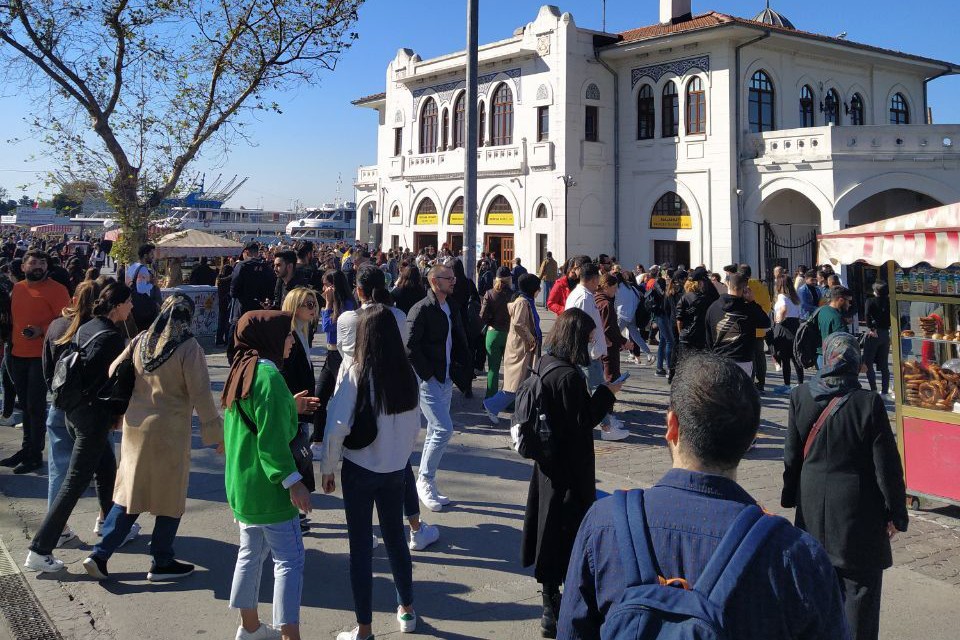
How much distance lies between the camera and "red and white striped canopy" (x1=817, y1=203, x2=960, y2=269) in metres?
5.83

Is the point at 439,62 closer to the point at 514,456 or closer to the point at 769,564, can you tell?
the point at 514,456

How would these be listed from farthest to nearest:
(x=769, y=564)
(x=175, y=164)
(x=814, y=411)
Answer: (x=175, y=164), (x=814, y=411), (x=769, y=564)

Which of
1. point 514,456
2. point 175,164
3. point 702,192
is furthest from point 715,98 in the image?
point 514,456

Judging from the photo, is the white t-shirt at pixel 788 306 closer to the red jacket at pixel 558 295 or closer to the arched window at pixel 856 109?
the red jacket at pixel 558 295

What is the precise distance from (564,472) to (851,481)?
4.47 feet

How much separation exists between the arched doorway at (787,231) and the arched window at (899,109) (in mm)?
5995

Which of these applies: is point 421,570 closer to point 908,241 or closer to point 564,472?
point 564,472

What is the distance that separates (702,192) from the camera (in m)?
26.2

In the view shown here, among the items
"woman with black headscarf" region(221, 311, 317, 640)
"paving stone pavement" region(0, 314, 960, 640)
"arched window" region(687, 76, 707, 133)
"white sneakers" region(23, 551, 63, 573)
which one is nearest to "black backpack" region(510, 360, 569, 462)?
"paving stone pavement" region(0, 314, 960, 640)

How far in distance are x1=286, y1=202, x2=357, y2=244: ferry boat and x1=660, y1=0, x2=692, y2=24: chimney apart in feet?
112

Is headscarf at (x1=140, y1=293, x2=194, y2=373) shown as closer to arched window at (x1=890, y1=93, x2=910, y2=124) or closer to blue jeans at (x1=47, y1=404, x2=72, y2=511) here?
blue jeans at (x1=47, y1=404, x2=72, y2=511)

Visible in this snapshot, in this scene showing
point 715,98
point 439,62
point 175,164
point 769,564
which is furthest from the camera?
point 439,62

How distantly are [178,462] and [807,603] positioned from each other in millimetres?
4008

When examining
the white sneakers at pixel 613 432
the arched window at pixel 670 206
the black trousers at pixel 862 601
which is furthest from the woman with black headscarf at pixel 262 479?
the arched window at pixel 670 206
